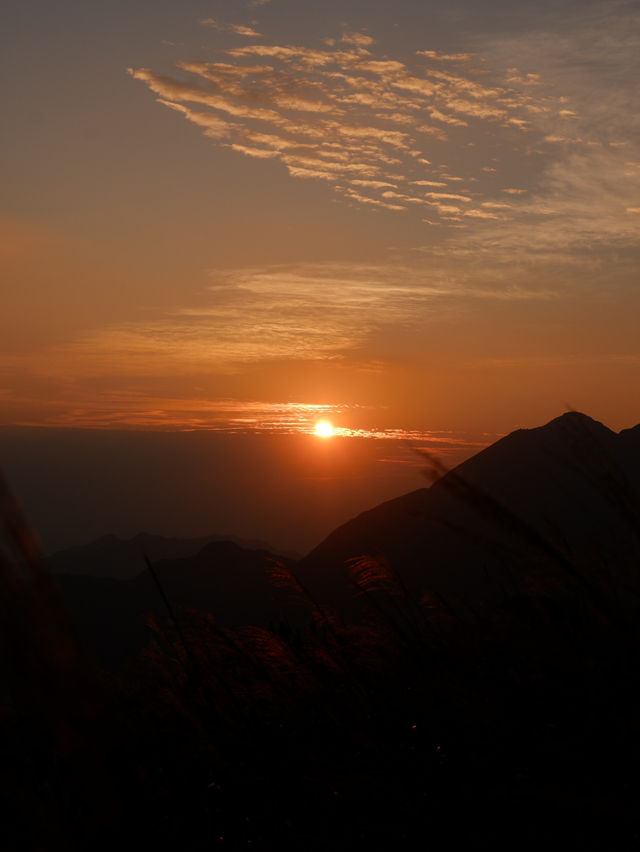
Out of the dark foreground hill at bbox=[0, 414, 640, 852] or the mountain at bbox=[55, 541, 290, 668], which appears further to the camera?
the mountain at bbox=[55, 541, 290, 668]

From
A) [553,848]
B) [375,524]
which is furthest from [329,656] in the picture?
[375,524]

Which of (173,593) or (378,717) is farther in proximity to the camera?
(173,593)

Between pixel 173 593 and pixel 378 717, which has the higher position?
pixel 378 717

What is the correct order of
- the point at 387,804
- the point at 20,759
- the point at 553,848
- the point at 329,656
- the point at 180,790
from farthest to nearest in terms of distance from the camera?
the point at 329,656 → the point at 20,759 → the point at 180,790 → the point at 387,804 → the point at 553,848

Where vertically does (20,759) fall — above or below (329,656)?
below

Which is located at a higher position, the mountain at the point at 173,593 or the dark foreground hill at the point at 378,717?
the dark foreground hill at the point at 378,717

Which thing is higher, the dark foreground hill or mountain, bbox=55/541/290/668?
the dark foreground hill

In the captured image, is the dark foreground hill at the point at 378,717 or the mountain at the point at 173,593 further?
the mountain at the point at 173,593

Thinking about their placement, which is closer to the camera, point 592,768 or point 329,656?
point 592,768

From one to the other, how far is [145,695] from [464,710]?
268 cm

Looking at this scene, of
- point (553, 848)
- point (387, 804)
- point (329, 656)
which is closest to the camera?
point (553, 848)

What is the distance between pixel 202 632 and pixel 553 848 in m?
3.07

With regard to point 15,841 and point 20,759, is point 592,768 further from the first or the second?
point 20,759

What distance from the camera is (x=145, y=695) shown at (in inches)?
188
